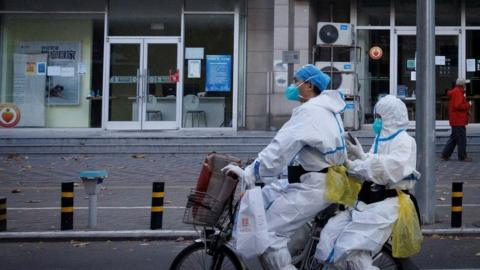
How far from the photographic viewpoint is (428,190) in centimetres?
1013

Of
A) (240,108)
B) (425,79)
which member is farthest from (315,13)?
(425,79)

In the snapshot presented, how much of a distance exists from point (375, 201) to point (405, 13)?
16881mm

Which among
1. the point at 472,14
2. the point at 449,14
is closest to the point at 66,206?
the point at 449,14

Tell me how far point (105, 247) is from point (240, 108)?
1232 centimetres

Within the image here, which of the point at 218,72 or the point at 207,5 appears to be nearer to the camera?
the point at 218,72

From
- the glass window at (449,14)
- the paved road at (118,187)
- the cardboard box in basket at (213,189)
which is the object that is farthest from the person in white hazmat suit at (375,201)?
the glass window at (449,14)

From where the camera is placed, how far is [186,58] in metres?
21.0

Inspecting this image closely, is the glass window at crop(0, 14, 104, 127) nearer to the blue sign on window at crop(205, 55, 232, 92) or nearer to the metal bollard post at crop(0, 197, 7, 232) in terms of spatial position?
the blue sign on window at crop(205, 55, 232, 92)

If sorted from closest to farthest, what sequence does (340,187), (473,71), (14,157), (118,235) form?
(340,187) → (118,235) → (14,157) → (473,71)

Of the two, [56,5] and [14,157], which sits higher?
[56,5]

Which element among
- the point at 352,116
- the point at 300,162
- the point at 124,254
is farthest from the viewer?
the point at 352,116

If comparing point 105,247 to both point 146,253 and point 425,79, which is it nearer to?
point 146,253

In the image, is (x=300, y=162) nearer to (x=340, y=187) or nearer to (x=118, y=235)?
(x=340, y=187)

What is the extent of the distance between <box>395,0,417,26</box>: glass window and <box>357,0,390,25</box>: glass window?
0.87 feet
